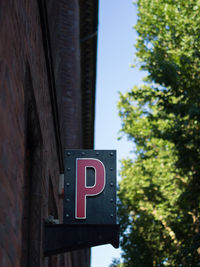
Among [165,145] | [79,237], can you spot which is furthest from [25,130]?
[165,145]

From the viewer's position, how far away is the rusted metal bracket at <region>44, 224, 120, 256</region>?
509 centimetres

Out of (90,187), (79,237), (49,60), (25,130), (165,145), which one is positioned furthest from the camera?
(165,145)

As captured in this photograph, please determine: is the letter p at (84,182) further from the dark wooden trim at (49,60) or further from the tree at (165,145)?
the tree at (165,145)

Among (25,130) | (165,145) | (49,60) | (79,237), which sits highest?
(165,145)

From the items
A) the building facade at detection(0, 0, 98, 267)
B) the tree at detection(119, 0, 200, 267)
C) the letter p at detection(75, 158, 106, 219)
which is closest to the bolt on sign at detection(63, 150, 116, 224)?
the letter p at detection(75, 158, 106, 219)

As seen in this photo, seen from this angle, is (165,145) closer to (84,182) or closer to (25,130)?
(84,182)

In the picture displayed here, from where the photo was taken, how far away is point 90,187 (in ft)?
19.7

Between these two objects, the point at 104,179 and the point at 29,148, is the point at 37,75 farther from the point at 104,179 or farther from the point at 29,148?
the point at 104,179

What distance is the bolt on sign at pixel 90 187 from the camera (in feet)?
19.2

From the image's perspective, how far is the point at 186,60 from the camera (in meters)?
16.4

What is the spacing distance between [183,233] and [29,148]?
18.6m

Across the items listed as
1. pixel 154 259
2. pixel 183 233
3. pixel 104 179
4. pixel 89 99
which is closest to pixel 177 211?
pixel 183 233

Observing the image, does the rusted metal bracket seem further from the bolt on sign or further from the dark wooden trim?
the dark wooden trim

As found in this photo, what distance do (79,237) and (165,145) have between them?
63.3 ft
